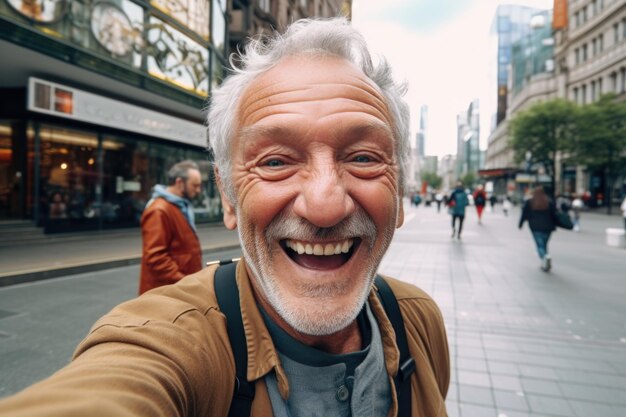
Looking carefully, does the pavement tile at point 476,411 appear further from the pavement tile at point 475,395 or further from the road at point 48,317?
the road at point 48,317

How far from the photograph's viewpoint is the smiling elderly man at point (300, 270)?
96 centimetres

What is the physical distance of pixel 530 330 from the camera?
177 inches

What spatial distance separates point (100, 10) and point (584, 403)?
41.5ft

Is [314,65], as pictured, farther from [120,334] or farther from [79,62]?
[79,62]

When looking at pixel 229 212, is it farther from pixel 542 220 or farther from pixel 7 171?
pixel 7 171

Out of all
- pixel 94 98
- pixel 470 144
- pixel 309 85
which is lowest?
pixel 309 85

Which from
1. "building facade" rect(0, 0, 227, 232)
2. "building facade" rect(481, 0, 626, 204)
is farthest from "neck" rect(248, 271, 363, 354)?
"building facade" rect(481, 0, 626, 204)

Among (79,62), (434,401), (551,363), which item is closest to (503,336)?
(551,363)

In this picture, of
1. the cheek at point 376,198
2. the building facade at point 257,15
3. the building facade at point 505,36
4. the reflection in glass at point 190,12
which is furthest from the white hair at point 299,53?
the building facade at point 505,36

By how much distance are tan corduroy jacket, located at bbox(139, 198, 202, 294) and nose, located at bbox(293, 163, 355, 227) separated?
247 centimetres

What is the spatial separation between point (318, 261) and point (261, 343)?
298mm

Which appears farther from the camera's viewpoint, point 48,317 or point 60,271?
point 60,271

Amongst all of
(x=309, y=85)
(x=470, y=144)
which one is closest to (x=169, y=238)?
(x=309, y=85)

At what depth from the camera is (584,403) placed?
A: 292 centimetres
